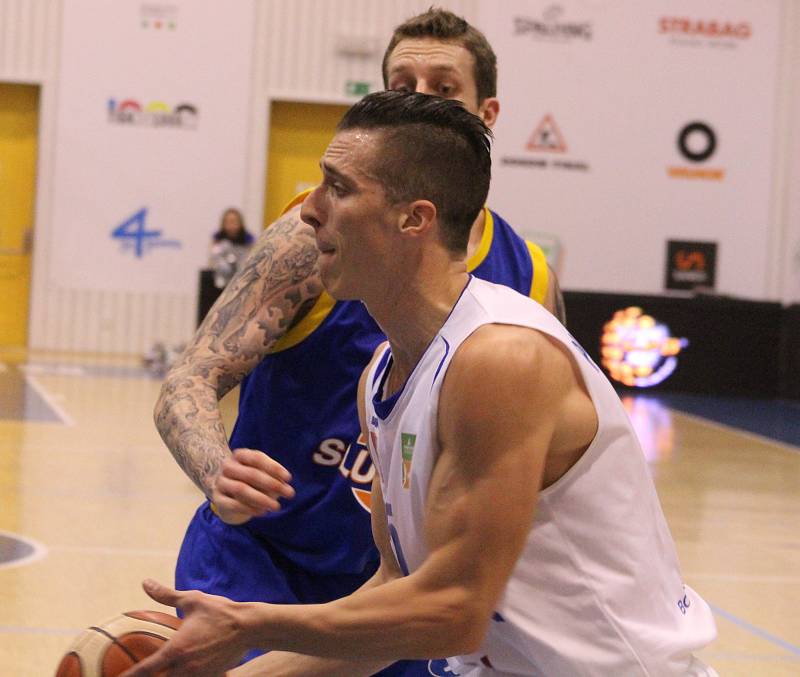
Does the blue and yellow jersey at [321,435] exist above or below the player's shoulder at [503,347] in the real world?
below

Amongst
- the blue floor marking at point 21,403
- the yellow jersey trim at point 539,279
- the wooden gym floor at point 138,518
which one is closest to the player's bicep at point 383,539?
the yellow jersey trim at point 539,279

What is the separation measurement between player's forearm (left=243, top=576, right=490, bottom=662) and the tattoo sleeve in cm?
98

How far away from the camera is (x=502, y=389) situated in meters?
1.87

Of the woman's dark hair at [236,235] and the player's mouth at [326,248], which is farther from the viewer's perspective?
the woman's dark hair at [236,235]

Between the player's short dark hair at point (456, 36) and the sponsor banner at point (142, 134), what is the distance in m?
12.4

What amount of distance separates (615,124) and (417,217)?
45.9ft

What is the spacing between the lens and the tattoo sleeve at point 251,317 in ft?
9.40

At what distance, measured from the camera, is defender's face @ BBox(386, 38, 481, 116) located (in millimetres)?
3072

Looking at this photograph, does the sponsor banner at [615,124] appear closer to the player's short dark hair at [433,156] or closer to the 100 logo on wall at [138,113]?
the 100 logo on wall at [138,113]

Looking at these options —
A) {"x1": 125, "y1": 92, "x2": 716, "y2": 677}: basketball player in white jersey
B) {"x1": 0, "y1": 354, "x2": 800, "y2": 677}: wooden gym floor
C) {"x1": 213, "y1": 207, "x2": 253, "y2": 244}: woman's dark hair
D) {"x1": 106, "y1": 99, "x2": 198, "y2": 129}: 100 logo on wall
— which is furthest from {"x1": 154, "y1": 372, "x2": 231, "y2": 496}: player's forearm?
{"x1": 106, "y1": 99, "x2": 198, "y2": 129}: 100 logo on wall

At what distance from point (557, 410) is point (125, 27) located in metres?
14.1

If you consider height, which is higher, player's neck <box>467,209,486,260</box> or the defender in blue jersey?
player's neck <box>467,209,486,260</box>

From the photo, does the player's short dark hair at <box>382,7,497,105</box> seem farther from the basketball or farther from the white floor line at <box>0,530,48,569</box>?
the white floor line at <box>0,530,48,569</box>

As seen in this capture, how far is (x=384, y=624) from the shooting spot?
186 cm
